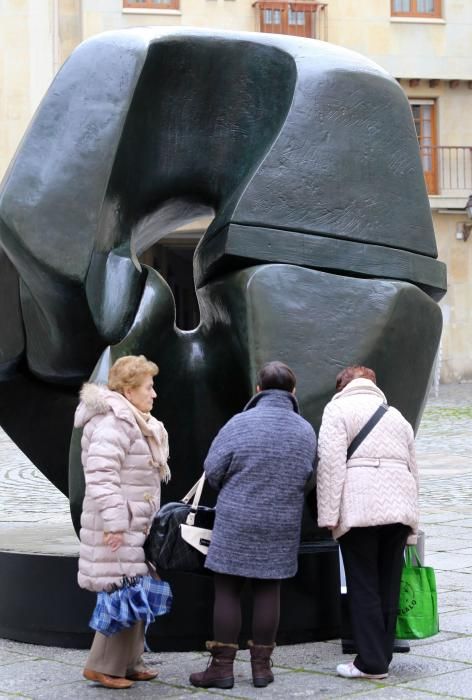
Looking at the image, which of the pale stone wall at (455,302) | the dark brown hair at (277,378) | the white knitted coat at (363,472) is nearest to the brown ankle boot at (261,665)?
the white knitted coat at (363,472)

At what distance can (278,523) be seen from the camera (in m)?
5.12

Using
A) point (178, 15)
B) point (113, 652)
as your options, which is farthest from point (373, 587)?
point (178, 15)

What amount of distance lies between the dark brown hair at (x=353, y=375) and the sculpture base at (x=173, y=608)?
92 cm

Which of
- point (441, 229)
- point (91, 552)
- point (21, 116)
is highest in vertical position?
point (91, 552)

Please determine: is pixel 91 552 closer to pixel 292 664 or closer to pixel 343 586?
pixel 292 664

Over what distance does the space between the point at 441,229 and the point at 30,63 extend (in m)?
9.87

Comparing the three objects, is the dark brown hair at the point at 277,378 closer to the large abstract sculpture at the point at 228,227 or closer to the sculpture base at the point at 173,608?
the large abstract sculpture at the point at 228,227

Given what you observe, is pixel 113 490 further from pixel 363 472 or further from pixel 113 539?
pixel 363 472

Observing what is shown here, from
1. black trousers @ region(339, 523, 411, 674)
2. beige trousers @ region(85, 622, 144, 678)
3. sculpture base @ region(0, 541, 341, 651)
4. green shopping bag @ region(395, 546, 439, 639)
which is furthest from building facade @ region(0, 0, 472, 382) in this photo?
beige trousers @ region(85, 622, 144, 678)

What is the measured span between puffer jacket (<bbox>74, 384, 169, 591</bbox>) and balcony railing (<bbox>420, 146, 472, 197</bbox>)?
24.5 m

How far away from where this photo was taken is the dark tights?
17.0 feet

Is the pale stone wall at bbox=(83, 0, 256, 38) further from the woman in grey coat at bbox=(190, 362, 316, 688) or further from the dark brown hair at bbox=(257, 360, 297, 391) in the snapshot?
the woman in grey coat at bbox=(190, 362, 316, 688)

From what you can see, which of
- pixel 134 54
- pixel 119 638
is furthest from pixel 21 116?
pixel 119 638

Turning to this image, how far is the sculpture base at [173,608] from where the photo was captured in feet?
19.1
